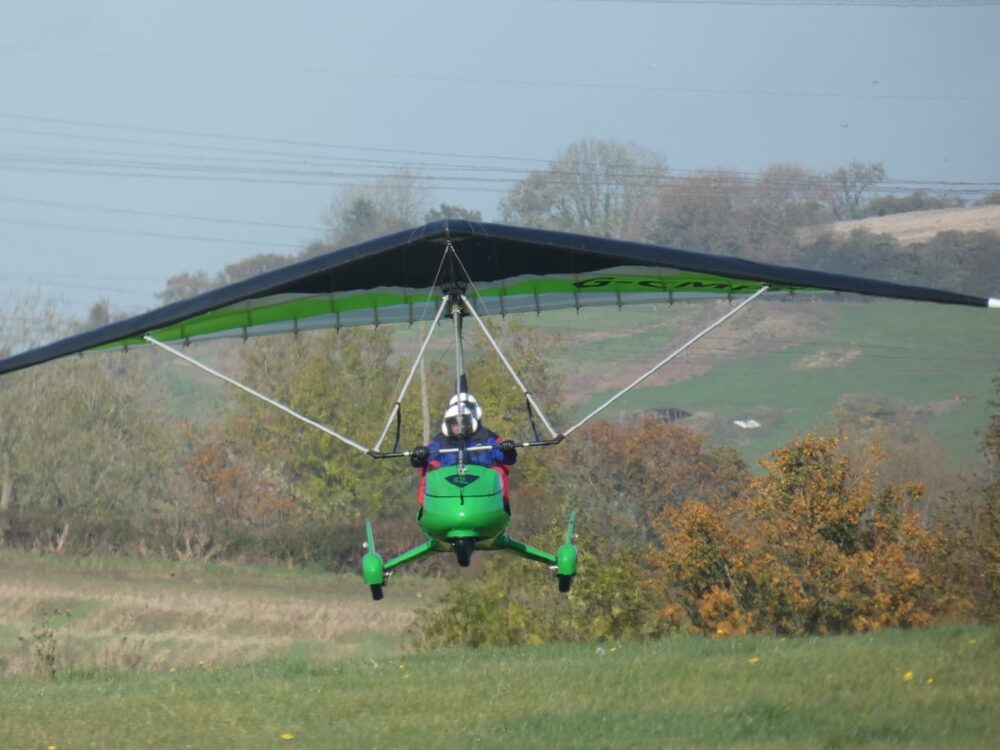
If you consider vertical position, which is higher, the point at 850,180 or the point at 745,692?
the point at 850,180

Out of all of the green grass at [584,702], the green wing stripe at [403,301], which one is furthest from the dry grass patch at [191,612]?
the green grass at [584,702]

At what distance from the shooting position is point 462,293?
12.6m

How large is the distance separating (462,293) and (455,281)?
0.60 ft

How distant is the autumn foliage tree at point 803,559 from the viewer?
2509cm

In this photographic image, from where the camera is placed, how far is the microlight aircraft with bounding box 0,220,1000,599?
36.9 feet

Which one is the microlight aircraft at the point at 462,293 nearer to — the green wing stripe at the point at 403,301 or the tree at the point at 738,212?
the green wing stripe at the point at 403,301

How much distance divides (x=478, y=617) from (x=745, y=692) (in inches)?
349

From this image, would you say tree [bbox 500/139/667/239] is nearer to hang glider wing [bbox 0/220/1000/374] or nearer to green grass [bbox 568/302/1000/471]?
green grass [bbox 568/302/1000/471]

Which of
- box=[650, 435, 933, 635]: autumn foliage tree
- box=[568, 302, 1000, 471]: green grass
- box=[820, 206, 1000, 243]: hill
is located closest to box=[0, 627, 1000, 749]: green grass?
box=[650, 435, 933, 635]: autumn foliage tree

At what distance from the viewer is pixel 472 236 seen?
37.0ft

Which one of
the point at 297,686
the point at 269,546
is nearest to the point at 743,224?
the point at 269,546

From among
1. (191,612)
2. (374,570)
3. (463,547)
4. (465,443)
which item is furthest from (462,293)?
(191,612)

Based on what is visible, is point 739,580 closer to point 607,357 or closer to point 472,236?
point 472,236

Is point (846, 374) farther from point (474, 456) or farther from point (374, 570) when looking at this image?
point (374, 570)
